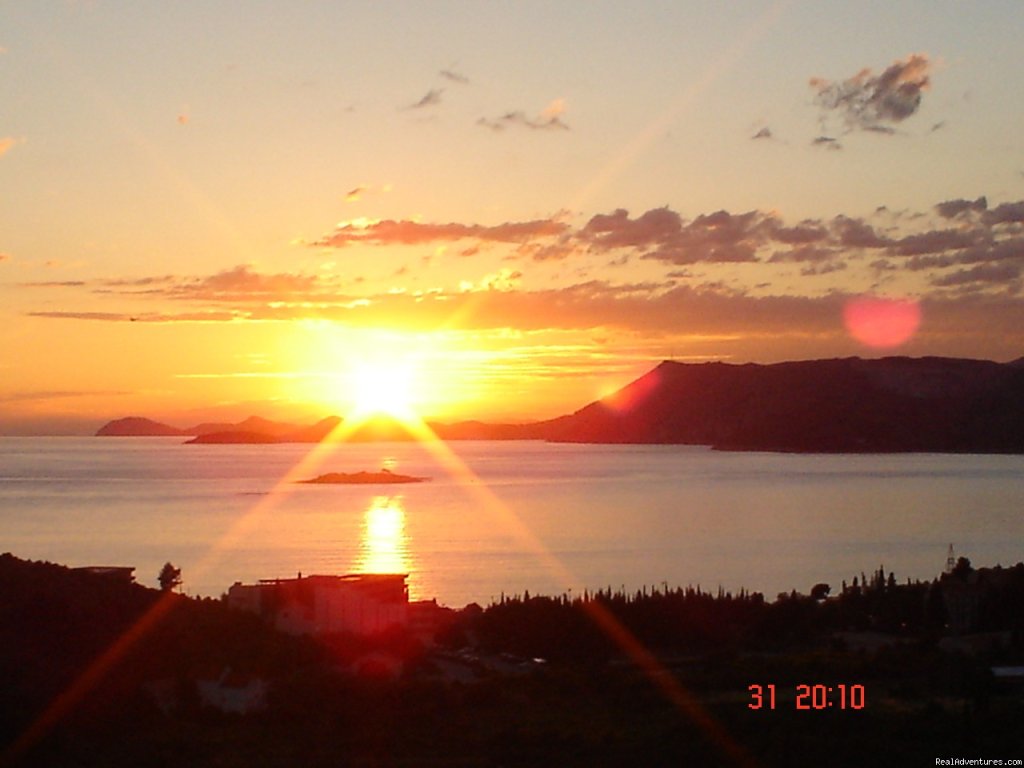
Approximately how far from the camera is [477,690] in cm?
1808

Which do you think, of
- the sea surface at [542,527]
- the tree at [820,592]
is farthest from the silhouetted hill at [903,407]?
the tree at [820,592]

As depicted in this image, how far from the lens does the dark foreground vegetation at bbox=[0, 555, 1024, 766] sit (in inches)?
558

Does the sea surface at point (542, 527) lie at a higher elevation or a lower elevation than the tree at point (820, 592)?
higher

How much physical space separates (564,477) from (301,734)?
11575 centimetres

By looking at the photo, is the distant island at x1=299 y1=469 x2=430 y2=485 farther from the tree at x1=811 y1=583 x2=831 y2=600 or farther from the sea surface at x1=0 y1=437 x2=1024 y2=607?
the tree at x1=811 y1=583 x2=831 y2=600

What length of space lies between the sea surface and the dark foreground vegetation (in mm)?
21507

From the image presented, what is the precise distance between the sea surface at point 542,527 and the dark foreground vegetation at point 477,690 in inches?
847

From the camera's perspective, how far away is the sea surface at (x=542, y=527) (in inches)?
2147

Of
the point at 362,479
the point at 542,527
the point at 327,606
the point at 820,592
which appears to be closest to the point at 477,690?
the point at 327,606
